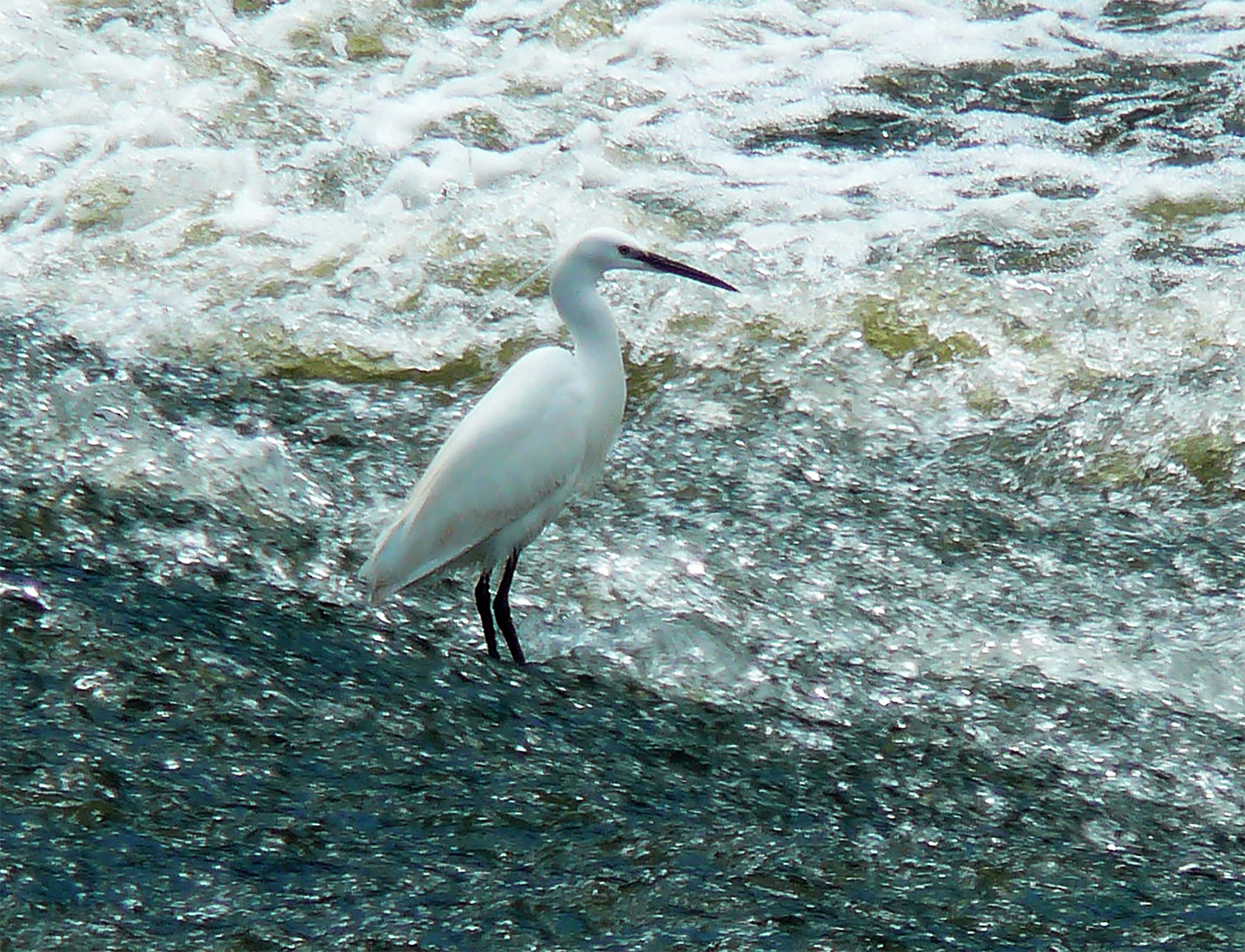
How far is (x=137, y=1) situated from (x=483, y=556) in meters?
4.08

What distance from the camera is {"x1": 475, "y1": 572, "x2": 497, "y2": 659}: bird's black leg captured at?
3229 millimetres

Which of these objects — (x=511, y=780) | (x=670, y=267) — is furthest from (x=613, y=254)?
(x=511, y=780)

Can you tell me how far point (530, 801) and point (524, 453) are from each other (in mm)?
891

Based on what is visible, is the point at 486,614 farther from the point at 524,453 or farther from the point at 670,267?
the point at 670,267

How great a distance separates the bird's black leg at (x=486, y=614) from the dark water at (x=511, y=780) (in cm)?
6

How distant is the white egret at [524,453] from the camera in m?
3.21

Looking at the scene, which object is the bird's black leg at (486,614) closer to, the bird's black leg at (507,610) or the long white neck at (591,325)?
the bird's black leg at (507,610)

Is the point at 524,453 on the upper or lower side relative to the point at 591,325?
lower

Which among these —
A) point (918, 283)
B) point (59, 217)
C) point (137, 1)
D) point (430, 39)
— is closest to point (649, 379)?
point (918, 283)

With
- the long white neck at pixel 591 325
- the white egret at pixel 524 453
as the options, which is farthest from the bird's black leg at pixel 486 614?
the long white neck at pixel 591 325

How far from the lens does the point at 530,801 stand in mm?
2592

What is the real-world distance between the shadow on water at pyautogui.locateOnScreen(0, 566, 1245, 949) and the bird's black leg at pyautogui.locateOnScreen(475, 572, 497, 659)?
84 millimetres

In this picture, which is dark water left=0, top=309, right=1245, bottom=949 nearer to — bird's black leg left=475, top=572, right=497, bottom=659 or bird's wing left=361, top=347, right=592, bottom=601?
bird's black leg left=475, top=572, right=497, bottom=659

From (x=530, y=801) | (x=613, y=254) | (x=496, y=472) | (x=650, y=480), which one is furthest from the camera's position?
(x=650, y=480)
